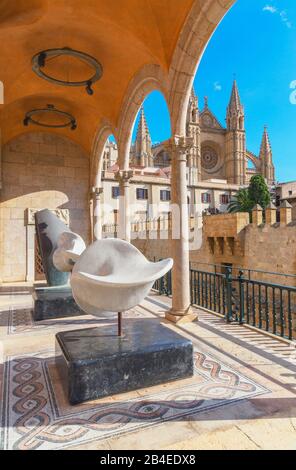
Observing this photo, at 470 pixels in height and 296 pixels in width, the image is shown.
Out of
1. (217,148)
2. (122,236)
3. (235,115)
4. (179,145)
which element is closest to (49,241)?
(122,236)

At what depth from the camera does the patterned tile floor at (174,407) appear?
212cm

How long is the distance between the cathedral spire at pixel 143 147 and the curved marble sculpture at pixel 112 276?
46.2 meters

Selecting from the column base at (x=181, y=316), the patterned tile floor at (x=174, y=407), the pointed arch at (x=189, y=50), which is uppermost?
the pointed arch at (x=189, y=50)

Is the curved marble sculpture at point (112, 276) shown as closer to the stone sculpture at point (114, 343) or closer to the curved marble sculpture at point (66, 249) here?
the stone sculpture at point (114, 343)

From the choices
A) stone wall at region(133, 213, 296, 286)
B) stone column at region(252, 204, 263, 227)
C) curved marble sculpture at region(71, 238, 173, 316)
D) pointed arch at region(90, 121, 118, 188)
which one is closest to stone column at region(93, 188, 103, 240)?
pointed arch at region(90, 121, 118, 188)

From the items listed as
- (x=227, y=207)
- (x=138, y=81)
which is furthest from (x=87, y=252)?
(x=227, y=207)

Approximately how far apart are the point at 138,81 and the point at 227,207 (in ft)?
110

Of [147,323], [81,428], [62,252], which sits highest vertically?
[62,252]

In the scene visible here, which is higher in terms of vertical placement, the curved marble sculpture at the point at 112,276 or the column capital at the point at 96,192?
the column capital at the point at 96,192

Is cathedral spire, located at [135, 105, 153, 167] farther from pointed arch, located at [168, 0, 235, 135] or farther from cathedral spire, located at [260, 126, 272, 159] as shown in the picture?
pointed arch, located at [168, 0, 235, 135]

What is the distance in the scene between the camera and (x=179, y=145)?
5.43 meters

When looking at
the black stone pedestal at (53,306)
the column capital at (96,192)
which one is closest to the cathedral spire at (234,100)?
the column capital at (96,192)
